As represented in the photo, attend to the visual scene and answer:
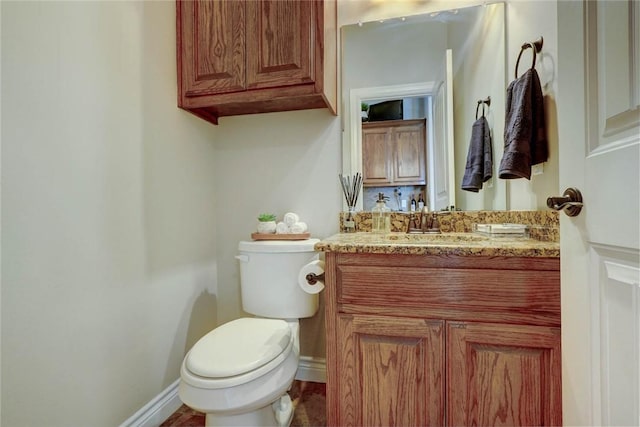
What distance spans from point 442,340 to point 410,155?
0.91 meters

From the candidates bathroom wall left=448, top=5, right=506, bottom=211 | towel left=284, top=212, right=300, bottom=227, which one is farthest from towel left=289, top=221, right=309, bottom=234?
bathroom wall left=448, top=5, right=506, bottom=211

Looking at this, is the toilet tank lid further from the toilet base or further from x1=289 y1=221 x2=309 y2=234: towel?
the toilet base

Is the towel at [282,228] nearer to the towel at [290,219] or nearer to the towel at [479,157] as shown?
the towel at [290,219]

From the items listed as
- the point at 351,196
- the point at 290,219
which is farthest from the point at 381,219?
the point at 290,219

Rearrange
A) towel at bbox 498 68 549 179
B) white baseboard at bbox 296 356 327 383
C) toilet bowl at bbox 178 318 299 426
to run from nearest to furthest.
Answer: toilet bowl at bbox 178 318 299 426
towel at bbox 498 68 549 179
white baseboard at bbox 296 356 327 383

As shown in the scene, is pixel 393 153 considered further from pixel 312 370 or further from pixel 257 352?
pixel 312 370

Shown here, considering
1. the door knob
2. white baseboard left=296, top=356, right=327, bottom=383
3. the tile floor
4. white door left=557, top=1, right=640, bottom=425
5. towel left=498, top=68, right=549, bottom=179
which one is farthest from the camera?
white baseboard left=296, top=356, right=327, bottom=383

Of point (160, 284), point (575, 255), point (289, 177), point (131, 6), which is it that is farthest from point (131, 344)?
point (575, 255)

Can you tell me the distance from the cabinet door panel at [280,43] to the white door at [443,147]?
0.66 metres

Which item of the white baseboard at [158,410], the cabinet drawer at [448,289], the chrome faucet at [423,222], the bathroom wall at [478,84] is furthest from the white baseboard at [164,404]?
the bathroom wall at [478,84]

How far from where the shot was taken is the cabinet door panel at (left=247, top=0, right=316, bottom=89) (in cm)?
131

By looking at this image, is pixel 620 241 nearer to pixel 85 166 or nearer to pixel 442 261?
pixel 442 261

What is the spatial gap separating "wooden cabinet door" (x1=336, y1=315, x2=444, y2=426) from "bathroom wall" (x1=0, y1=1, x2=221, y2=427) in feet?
2.78

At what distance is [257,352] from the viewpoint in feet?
3.44
